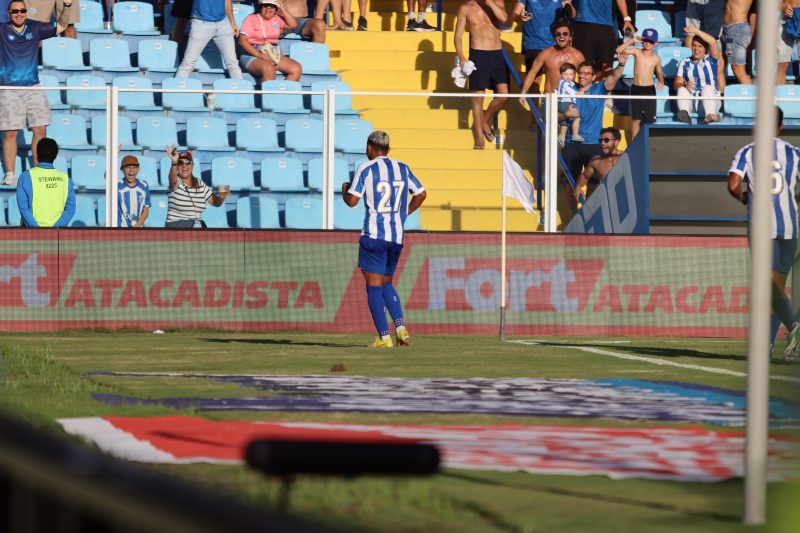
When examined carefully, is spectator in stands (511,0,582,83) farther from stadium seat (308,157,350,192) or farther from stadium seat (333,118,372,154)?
stadium seat (308,157,350,192)

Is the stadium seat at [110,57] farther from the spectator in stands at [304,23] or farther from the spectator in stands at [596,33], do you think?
the spectator in stands at [596,33]

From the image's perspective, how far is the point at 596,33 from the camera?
23516 mm

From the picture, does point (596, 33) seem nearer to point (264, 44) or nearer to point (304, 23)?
point (304, 23)

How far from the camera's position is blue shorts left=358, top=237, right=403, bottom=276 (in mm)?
15586

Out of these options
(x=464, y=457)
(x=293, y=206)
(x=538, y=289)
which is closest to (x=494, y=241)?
(x=538, y=289)

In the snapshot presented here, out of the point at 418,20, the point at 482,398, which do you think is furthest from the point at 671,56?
the point at 482,398

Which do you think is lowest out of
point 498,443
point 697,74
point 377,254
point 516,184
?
point 498,443

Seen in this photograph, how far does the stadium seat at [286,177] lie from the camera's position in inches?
766

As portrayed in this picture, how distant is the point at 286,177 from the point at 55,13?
627 cm

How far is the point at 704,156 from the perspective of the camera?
19.9 meters

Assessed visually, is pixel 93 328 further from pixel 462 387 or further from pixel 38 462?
pixel 38 462

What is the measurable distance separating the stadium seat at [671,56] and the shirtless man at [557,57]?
249 cm

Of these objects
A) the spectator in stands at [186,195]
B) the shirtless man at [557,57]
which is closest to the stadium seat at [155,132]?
the spectator in stands at [186,195]

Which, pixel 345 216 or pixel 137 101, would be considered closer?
pixel 137 101
